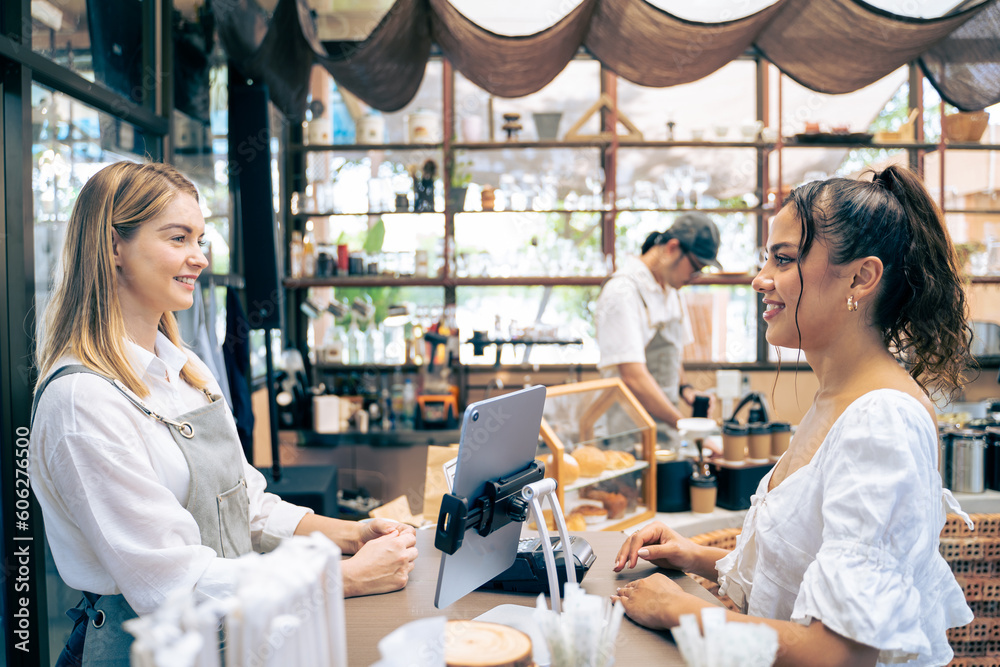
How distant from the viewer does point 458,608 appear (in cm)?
131

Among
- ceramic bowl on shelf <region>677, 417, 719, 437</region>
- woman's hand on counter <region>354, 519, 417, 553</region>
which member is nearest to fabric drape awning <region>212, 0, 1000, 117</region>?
ceramic bowl on shelf <region>677, 417, 719, 437</region>

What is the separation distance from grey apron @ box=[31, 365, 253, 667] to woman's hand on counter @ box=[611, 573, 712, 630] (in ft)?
2.48

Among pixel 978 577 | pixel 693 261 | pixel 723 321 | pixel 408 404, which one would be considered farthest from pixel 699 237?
pixel 408 404

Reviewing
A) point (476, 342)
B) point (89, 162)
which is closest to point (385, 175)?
point (476, 342)

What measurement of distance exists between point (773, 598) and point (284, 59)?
3.05 m

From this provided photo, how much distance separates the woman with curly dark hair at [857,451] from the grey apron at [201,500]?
0.77m

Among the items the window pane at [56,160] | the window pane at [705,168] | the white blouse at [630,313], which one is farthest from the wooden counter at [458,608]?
the window pane at [705,168]

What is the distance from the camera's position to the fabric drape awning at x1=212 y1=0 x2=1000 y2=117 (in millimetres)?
3283

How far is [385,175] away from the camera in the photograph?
15.1 ft

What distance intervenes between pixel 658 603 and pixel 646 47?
3025mm

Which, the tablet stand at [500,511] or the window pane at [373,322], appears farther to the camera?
the window pane at [373,322]

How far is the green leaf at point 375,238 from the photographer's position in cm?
457

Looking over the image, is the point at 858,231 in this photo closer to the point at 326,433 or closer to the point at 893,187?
the point at 893,187

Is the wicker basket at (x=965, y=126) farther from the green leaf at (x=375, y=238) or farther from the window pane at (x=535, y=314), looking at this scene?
the green leaf at (x=375, y=238)
